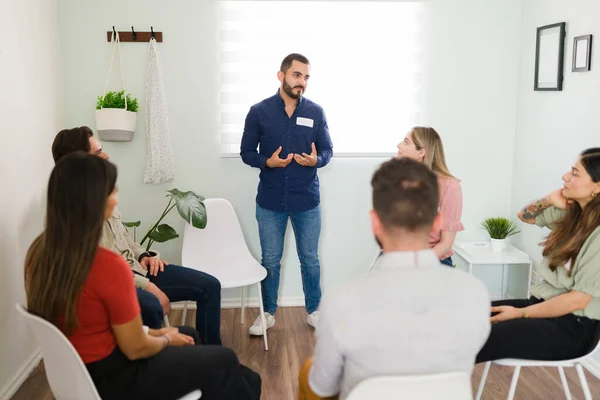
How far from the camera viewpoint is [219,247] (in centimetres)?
385

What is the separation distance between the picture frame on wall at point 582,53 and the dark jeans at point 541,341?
1632 mm

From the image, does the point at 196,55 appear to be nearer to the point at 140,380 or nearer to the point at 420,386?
the point at 140,380

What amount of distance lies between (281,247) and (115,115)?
4.21 feet


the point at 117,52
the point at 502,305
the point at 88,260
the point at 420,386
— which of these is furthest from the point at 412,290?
the point at 117,52


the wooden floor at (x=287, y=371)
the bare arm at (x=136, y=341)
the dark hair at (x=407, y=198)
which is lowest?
the wooden floor at (x=287, y=371)

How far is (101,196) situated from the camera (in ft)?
6.00

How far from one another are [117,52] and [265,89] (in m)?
0.96

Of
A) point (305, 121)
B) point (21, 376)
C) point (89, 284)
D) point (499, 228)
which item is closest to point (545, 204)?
point (499, 228)

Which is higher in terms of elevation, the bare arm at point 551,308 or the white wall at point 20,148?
the white wall at point 20,148

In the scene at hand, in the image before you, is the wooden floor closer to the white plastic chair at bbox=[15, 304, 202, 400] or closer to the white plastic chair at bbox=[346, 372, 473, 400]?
the white plastic chair at bbox=[15, 304, 202, 400]

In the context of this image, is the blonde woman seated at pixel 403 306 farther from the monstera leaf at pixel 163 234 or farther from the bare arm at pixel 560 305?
the monstera leaf at pixel 163 234

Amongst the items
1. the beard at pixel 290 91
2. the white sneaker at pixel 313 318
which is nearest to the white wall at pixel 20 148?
the beard at pixel 290 91

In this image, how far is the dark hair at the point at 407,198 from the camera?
1602mm

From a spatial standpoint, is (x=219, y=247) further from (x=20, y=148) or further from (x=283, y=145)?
(x=20, y=148)
